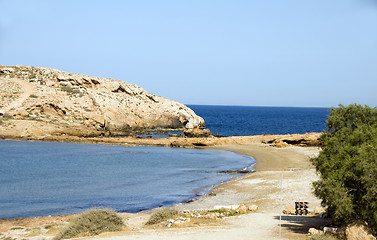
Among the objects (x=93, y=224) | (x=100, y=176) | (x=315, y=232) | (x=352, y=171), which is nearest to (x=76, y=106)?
(x=100, y=176)

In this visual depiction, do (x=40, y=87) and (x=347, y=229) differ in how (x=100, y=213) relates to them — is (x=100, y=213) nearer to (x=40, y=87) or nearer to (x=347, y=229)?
(x=347, y=229)

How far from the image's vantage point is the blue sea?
3023cm

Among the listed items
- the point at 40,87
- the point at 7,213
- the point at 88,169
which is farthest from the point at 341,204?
the point at 40,87

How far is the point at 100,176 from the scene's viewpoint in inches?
1682

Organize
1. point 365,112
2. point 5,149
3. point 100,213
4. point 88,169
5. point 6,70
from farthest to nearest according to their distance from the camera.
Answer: point 6,70 → point 5,149 → point 88,169 → point 100,213 → point 365,112

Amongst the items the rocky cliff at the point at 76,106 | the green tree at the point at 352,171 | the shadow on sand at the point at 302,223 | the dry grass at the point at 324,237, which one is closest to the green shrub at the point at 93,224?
the shadow on sand at the point at 302,223

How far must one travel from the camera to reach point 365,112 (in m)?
19.5

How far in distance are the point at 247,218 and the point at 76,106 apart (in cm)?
7982

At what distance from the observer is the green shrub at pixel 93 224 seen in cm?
1967

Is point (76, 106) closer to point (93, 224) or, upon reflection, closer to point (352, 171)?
point (93, 224)

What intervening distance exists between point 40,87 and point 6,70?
16264 millimetres

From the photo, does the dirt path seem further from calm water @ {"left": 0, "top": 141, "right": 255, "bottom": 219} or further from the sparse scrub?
calm water @ {"left": 0, "top": 141, "right": 255, "bottom": 219}

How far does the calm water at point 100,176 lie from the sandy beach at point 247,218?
2614 mm

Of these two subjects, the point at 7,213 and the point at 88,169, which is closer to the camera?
the point at 7,213
